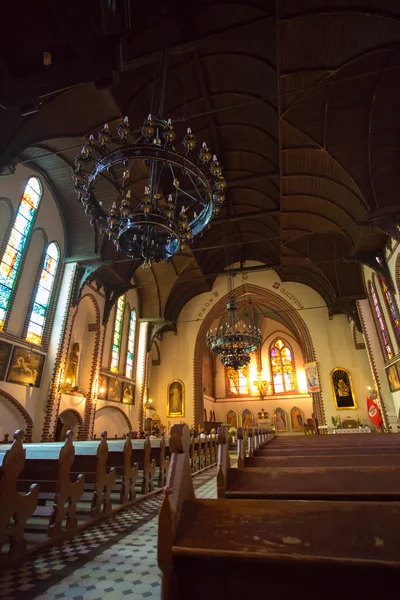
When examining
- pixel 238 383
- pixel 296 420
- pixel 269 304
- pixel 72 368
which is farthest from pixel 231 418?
pixel 72 368

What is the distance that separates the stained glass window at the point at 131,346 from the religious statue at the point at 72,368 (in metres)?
4.35

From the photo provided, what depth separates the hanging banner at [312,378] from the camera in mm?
16516

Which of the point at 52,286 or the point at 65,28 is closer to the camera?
the point at 65,28

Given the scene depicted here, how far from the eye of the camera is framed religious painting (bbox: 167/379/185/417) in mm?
18469

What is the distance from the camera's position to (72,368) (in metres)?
11.7

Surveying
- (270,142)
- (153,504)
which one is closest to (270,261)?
(270,142)

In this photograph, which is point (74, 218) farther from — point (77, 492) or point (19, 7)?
point (77, 492)

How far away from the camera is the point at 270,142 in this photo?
1031 cm

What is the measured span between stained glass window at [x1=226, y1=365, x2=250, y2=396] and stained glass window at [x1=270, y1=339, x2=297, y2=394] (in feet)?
6.79

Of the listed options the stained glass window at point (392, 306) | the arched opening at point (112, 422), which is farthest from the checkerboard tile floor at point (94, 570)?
the stained glass window at point (392, 306)

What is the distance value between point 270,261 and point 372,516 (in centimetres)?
1886

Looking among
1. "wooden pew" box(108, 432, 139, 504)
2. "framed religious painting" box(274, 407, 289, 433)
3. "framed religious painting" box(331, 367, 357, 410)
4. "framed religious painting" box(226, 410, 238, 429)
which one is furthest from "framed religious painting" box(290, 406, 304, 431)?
"wooden pew" box(108, 432, 139, 504)

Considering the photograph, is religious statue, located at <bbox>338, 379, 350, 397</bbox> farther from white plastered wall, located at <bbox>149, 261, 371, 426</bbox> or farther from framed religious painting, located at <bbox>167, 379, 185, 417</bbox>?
framed religious painting, located at <bbox>167, 379, 185, 417</bbox>

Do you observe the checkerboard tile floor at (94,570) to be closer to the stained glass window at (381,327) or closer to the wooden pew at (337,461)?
the wooden pew at (337,461)
